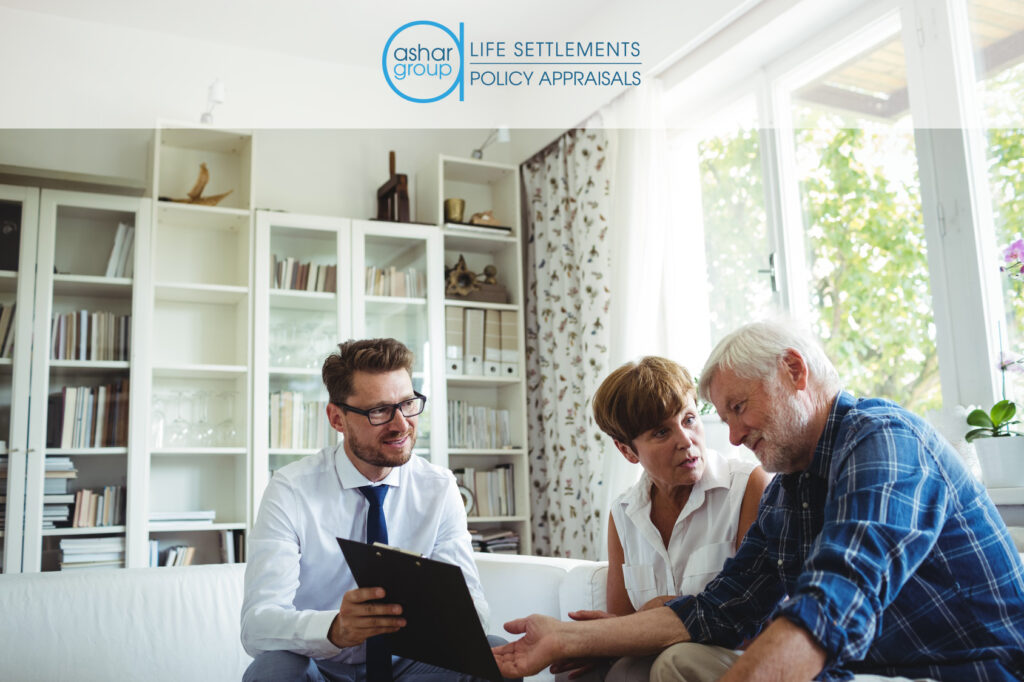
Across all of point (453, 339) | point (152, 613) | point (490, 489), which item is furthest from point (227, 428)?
point (152, 613)

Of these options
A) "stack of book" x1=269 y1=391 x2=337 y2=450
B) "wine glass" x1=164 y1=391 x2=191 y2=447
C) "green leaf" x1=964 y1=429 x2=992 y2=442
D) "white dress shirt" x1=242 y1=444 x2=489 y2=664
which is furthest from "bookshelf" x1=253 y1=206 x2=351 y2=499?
"green leaf" x1=964 y1=429 x2=992 y2=442

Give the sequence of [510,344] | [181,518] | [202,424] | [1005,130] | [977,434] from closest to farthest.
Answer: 1. [977,434]
2. [1005,130]
3. [181,518]
4. [202,424]
5. [510,344]

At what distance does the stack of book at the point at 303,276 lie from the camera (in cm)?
388

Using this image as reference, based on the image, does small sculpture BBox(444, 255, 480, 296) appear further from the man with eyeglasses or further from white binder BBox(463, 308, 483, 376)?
the man with eyeglasses

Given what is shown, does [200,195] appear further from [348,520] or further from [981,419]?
[981,419]

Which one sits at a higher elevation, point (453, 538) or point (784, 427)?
point (784, 427)

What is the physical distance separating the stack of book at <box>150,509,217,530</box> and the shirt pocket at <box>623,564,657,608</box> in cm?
222

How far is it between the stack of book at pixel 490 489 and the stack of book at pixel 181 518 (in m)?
1.11

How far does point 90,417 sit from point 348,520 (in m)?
1.88

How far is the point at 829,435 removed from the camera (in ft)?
4.54

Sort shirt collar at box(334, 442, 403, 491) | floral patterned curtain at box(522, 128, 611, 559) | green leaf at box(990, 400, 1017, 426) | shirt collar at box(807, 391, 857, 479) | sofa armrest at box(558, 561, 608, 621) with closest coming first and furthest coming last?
shirt collar at box(807, 391, 857, 479) < shirt collar at box(334, 442, 403, 491) < sofa armrest at box(558, 561, 608, 621) < green leaf at box(990, 400, 1017, 426) < floral patterned curtain at box(522, 128, 611, 559)

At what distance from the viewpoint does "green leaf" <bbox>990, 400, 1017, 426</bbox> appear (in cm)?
228

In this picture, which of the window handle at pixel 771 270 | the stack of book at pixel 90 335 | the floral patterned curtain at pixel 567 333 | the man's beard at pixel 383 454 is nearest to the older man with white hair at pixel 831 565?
the man's beard at pixel 383 454

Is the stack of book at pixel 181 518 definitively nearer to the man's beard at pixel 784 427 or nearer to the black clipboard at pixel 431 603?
the black clipboard at pixel 431 603
